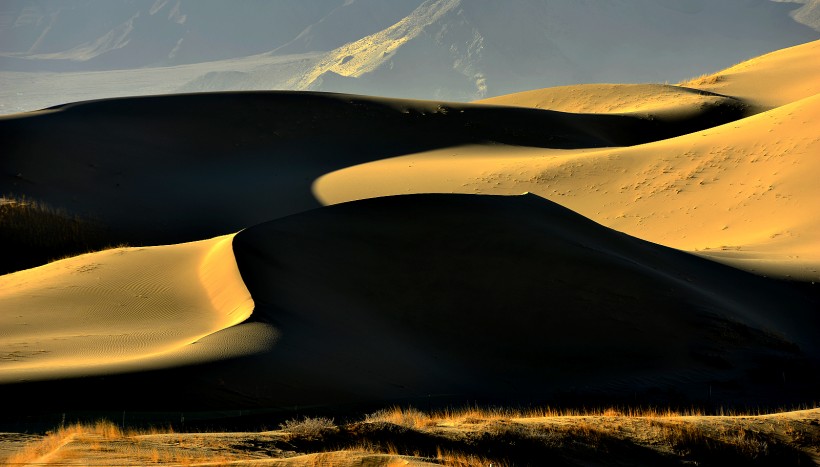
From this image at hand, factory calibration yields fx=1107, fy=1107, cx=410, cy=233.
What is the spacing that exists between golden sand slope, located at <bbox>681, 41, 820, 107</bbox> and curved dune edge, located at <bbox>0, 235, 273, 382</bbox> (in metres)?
35.8

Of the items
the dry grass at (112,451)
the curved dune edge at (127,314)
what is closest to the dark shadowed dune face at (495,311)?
the curved dune edge at (127,314)

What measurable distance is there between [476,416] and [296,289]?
542 cm

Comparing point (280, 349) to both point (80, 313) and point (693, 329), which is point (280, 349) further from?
point (693, 329)

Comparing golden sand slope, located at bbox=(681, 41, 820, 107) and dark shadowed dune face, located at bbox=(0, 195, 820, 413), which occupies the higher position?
golden sand slope, located at bbox=(681, 41, 820, 107)

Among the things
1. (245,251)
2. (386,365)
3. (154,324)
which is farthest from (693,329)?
(154,324)

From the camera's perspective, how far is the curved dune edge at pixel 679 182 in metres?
28.0

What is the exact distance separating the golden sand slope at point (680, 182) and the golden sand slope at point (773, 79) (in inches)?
589

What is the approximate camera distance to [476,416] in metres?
10.5

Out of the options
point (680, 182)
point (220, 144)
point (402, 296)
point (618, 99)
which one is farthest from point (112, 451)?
point (618, 99)

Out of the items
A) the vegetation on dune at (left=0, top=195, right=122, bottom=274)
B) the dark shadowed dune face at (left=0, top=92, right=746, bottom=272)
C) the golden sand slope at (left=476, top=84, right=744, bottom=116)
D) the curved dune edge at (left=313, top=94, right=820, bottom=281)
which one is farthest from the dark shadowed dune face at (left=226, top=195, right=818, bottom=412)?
the golden sand slope at (left=476, top=84, right=744, bottom=116)

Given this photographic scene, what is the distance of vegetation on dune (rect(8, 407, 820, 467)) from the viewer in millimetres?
8062

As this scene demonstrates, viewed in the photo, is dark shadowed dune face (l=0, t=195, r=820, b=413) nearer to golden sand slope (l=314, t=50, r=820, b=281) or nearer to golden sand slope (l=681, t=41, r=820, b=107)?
golden sand slope (l=314, t=50, r=820, b=281)

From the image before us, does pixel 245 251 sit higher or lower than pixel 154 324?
higher

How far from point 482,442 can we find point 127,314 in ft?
21.8
